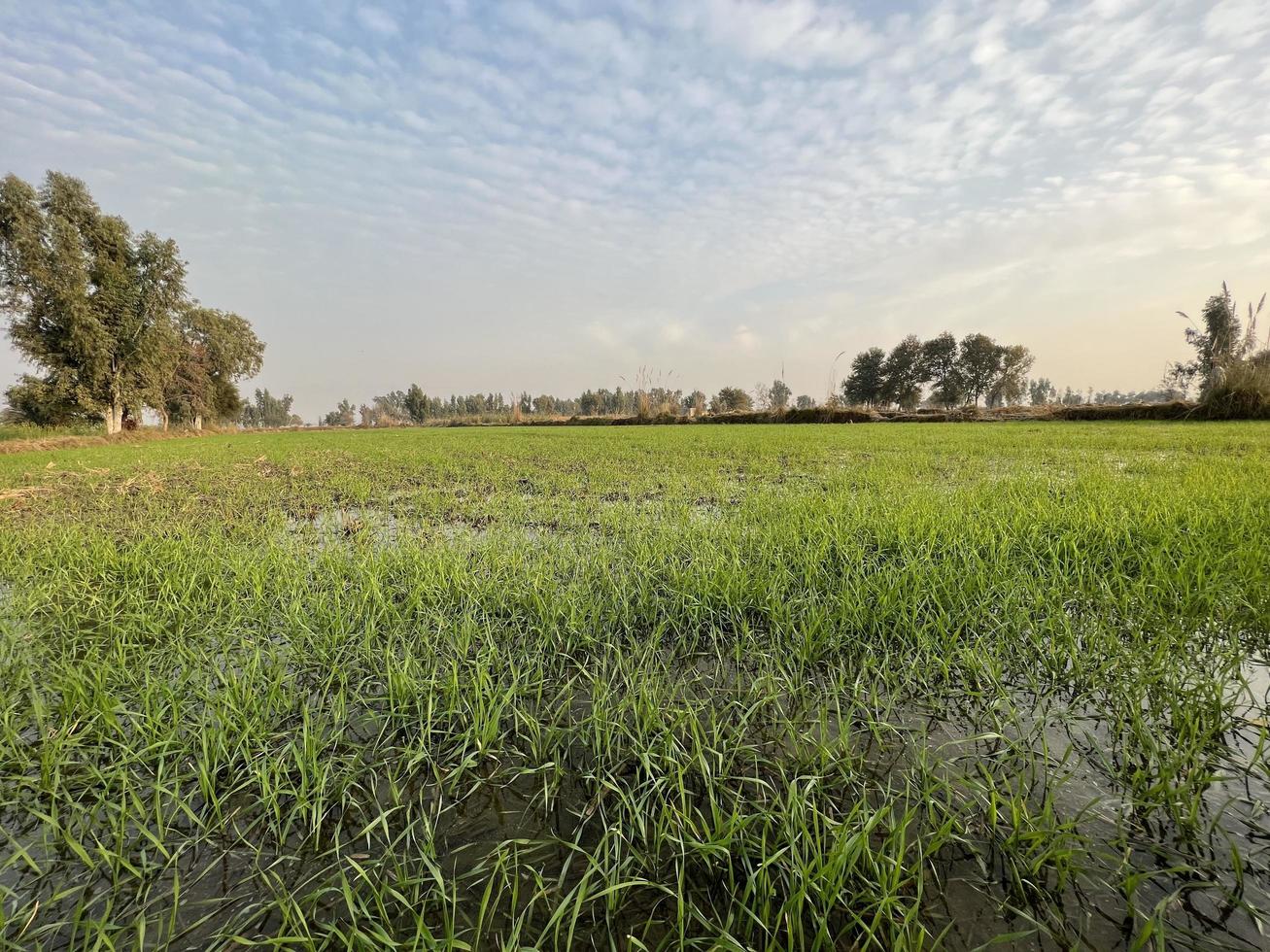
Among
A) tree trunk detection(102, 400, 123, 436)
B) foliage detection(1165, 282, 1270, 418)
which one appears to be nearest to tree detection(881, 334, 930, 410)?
foliage detection(1165, 282, 1270, 418)

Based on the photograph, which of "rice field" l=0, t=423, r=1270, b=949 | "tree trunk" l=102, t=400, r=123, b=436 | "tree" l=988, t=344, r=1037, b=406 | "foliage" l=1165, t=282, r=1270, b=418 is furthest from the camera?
"tree" l=988, t=344, r=1037, b=406

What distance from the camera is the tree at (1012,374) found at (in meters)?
44.7

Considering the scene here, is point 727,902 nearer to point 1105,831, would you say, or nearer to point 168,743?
point 1105,831

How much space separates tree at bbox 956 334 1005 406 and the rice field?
51194 mm

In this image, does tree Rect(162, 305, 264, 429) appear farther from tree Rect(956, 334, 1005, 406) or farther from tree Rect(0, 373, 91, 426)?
tree Rect(956, 334, 1005, 406)

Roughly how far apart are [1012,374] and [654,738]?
56.5 meters

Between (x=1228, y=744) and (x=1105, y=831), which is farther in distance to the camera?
(x=1228, y=744)

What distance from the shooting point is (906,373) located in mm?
48469

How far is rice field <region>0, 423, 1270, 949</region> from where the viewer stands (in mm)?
1096

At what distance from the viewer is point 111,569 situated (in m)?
3.46

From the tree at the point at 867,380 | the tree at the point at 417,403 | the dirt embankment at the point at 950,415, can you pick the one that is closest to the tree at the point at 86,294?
the dirt embankment at the point at 950,415

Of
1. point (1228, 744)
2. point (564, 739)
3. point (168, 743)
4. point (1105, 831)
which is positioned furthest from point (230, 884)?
point (1228, 744)

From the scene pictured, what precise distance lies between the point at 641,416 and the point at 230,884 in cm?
2899

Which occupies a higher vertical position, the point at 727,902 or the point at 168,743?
the point at 168,743
